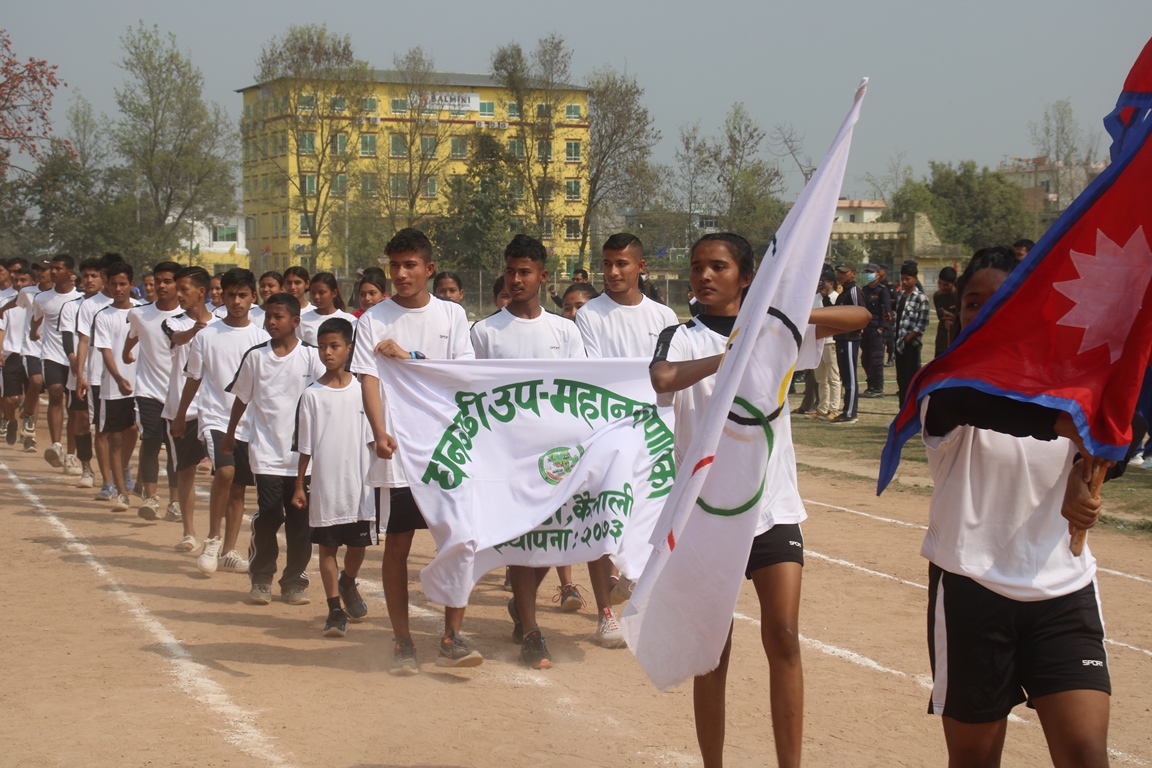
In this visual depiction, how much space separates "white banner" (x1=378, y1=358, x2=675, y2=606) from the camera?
6539 mm

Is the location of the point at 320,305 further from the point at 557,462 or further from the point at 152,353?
the point at 557,462

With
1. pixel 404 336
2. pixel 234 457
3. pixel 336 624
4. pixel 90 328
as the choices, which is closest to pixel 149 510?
pixel 234 457

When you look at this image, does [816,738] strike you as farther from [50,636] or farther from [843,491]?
[843,491]

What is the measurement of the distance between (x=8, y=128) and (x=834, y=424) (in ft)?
50.4

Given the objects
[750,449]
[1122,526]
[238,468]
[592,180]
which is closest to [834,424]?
[1122,526]

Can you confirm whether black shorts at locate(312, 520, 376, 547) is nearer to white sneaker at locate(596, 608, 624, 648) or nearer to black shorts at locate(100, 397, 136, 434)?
white sneaker at locate(596, 608, 624, 648)

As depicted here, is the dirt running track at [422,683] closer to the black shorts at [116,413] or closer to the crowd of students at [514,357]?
the crowd of students at [514,357]

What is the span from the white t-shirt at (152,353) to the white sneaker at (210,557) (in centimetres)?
266

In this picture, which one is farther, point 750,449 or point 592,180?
point 592,180

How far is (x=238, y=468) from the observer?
8867 millimetres

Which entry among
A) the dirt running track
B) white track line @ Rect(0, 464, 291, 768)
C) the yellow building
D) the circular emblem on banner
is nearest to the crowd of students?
the dirt running track

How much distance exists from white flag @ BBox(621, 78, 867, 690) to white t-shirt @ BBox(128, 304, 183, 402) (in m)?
8.31

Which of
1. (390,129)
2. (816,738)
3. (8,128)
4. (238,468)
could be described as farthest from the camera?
(390,129)

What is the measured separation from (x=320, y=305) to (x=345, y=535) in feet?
14.4
